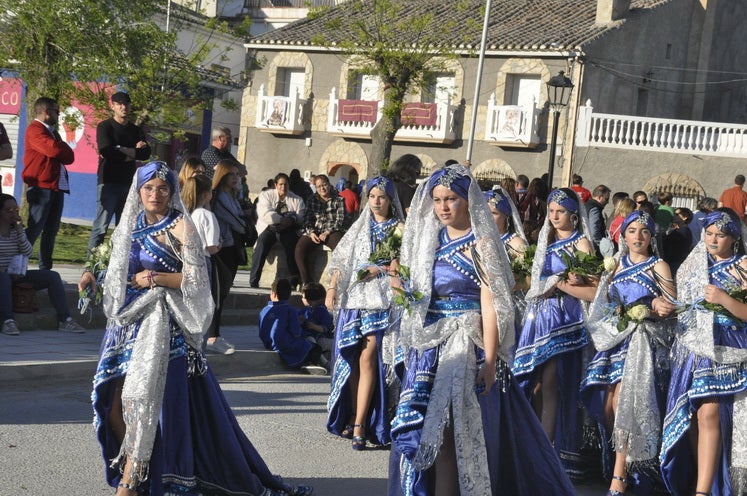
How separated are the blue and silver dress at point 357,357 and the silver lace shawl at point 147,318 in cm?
239

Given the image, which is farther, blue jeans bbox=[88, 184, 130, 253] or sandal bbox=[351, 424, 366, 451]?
blue jeans bbox=[88, 184, 130, 253]

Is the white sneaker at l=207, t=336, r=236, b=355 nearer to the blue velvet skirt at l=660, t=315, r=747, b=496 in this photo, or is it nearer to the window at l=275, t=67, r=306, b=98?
the blue velvet skirt at l=660, t=315, r=747, b=496

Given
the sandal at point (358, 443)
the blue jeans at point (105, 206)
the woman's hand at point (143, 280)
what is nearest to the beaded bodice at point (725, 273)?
the sandal at point (358, 443)

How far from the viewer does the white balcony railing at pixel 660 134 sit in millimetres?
31391

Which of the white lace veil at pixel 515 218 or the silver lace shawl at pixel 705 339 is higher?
the white lace veil at pixel 515 218

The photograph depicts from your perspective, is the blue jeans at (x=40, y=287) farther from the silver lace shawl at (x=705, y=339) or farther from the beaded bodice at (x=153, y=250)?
the silver lace shawl at (x=705, y=339)

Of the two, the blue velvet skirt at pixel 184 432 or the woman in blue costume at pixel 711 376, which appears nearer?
the blue velvet skirt at pixel 184 432

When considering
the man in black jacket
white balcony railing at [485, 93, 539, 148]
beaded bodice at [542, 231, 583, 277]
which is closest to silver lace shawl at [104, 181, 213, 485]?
beaded bodice at [542, 231, 583, 277]

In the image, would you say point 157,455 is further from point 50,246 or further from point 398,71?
point 398,71

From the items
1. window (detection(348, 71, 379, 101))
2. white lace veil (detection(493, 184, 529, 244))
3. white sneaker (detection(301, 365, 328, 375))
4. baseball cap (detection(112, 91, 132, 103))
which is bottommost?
white sneaker (detection(301, 365, 328, 375))

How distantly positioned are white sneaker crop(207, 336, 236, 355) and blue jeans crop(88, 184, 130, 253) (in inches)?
69.4

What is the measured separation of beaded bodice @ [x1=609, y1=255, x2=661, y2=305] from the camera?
24.9 feet

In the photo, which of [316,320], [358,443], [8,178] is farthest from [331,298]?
[8,178]

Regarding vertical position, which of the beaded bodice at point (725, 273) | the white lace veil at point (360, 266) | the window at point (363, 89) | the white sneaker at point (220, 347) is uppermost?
the window at point (363, 89)
